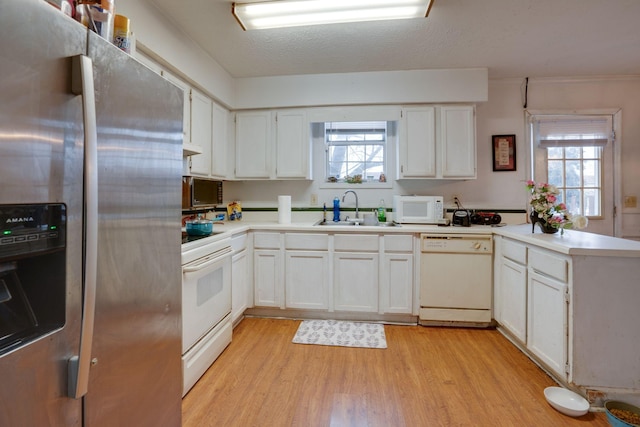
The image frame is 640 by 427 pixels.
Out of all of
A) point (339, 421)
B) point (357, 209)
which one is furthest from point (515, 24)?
point (339, 421)

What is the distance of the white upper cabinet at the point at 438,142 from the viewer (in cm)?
299

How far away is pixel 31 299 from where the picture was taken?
25.9 inches

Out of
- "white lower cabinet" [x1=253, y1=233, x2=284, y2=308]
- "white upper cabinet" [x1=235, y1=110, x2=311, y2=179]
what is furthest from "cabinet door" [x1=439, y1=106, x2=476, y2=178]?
"white lower cabinet" [x1=253, y1=233, x2=284, y2=308]

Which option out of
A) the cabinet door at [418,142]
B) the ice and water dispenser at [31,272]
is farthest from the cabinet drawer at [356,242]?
the ice and water dispenser at [31,272]

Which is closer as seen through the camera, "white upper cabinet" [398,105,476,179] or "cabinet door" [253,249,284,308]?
"cabinet door" [253,249,284,308]

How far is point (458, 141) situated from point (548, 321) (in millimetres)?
1772

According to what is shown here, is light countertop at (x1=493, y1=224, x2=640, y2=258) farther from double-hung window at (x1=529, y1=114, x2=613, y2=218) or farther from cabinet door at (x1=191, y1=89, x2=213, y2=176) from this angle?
cabinet door at (x1=191, y1=89, x2=213, y2=176)

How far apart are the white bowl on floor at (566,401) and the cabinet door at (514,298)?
420 millimetres

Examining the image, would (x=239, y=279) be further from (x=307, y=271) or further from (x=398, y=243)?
(x=398, y=243)

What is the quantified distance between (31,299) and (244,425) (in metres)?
1.29

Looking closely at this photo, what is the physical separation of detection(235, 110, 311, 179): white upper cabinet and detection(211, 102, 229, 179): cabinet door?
17 centimetres

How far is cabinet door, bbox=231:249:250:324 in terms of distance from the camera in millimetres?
2535

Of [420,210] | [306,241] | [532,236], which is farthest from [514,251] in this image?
[306,241]

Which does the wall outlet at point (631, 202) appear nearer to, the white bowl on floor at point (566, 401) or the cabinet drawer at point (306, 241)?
the white bowl on floor at point (566, 401)
